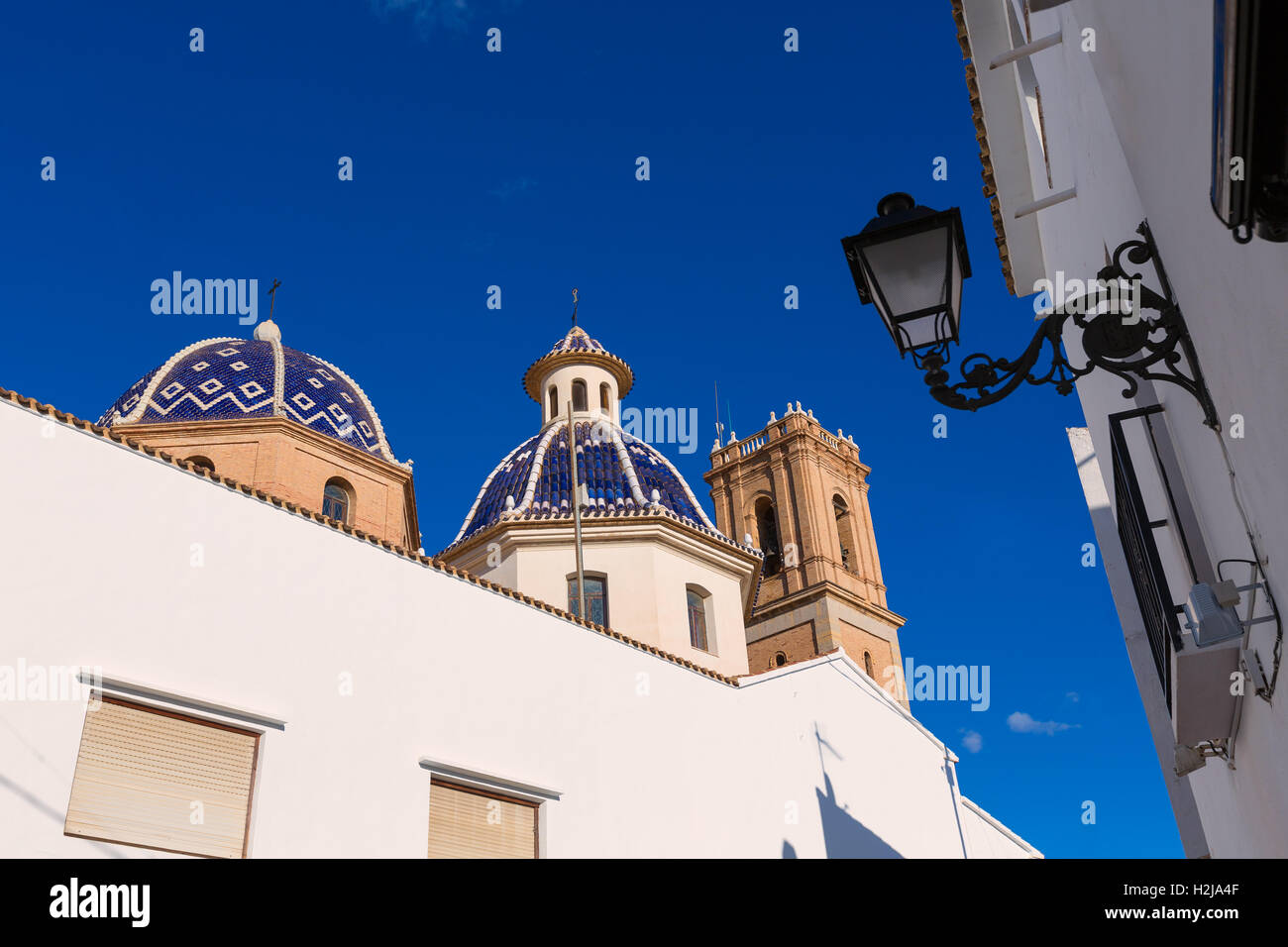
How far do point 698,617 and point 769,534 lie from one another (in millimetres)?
22350

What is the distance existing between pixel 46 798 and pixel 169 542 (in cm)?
201

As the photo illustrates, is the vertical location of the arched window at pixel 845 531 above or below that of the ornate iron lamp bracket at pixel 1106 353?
above

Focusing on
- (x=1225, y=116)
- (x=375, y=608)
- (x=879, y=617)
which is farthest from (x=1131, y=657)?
(x=879, y=617)

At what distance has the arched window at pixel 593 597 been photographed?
16156 mm

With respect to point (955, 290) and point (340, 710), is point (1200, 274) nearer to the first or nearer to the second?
point (955, 290)

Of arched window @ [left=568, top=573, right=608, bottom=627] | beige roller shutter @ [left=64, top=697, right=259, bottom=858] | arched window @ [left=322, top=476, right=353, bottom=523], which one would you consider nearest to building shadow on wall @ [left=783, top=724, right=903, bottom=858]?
arched window @ [left=568, top=573, right=608, bottom=627]

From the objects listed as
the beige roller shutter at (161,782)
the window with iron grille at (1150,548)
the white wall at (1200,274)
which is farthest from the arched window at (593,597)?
the window with iron grille at (1150,548)

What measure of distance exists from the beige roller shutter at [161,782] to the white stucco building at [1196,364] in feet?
19.9

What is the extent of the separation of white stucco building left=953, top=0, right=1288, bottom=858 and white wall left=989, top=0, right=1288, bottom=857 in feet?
0.03

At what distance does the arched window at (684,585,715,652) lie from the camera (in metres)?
16.5

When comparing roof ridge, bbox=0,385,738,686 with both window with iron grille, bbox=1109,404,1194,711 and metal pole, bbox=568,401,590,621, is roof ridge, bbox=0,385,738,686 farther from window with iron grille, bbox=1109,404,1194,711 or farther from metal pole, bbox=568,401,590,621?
window with iron grille, bbox=1109,404,1194,711

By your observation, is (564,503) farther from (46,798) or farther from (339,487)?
(46,798)

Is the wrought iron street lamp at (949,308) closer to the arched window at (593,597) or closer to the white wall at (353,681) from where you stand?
the white wall at (353,681)

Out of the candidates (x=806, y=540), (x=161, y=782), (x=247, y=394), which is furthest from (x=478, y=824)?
(x=806, y=540)
